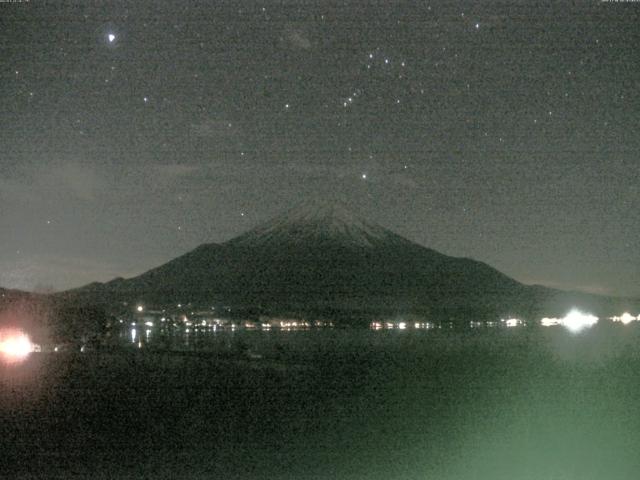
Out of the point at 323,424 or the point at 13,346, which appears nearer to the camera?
the point at 323,424

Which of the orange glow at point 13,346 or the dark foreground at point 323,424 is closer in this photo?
the dark foreground at point 323,424

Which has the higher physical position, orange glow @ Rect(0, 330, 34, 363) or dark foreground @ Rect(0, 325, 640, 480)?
orange glow @ Rect(0, 330, 34, 363)

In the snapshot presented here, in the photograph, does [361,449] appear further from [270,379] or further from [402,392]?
[270,379]

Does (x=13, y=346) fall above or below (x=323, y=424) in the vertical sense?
above

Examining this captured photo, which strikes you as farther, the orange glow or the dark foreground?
the orange glow
